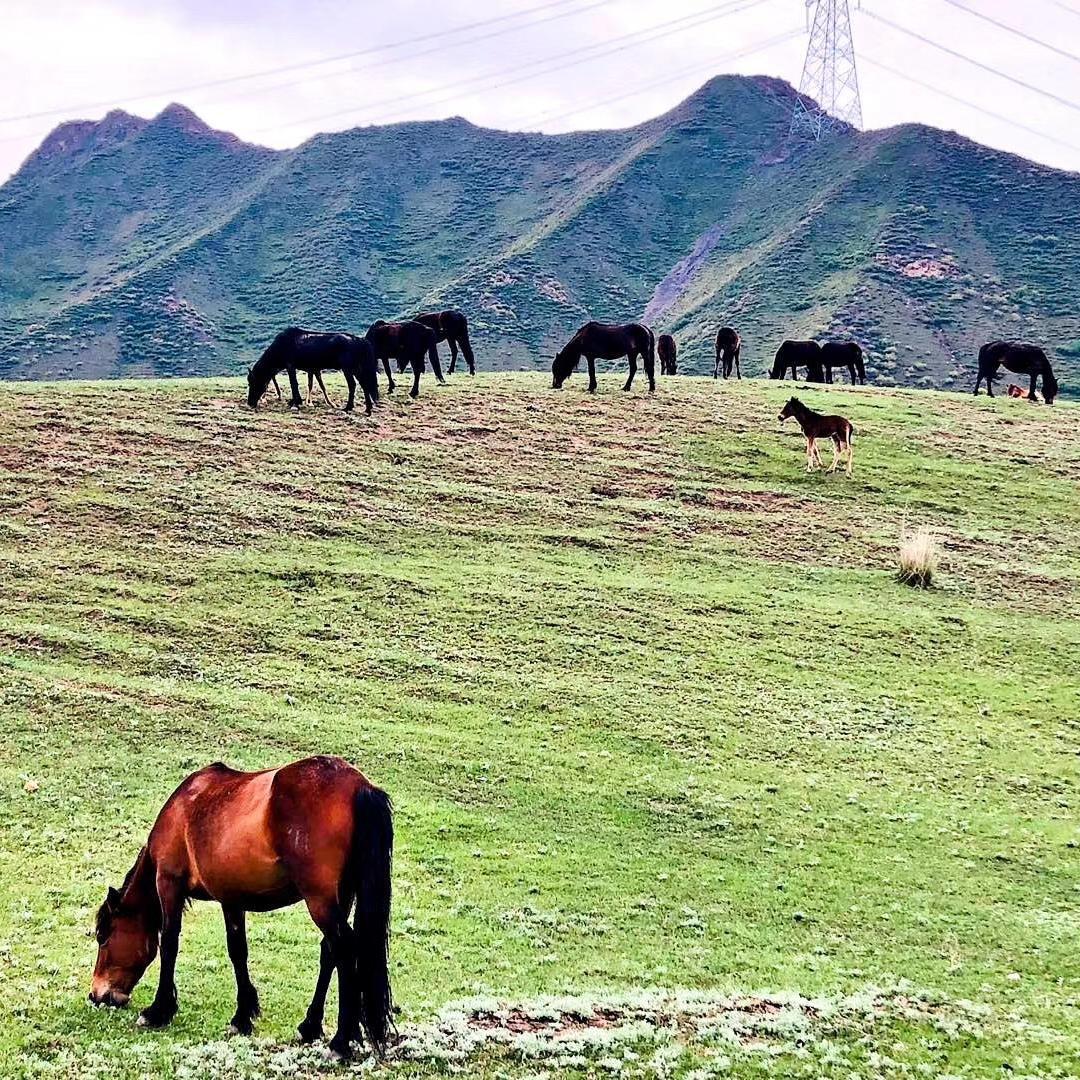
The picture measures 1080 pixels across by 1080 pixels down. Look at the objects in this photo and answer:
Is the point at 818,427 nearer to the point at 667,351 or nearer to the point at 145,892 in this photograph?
the point at 667,351

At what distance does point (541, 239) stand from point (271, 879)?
7366cm

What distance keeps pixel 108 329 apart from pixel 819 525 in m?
53.1

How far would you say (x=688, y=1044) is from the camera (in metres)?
7.34

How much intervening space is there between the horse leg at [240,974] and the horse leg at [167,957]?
364 millimetres

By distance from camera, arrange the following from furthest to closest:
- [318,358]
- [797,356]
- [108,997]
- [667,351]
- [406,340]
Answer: [797,356]
[667,351]
[406,340]
[318,358]
[108,997]

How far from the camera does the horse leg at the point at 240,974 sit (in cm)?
709

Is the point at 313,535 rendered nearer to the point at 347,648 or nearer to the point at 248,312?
the point at 347,648

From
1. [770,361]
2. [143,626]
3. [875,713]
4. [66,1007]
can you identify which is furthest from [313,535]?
[770,361]

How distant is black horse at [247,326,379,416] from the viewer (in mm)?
24938

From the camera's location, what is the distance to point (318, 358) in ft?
81.9

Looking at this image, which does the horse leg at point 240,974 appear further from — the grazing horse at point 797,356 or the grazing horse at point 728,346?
the grazing horse at point 728,346

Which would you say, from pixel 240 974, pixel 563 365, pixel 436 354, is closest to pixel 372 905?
pixel 240 974

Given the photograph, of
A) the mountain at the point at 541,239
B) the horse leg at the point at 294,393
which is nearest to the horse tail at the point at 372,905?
the horse leg at the point at 294,393

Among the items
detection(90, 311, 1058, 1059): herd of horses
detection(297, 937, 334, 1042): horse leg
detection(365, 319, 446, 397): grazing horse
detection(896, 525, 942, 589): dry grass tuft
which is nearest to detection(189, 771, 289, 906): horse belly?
detection(90, 311, 1058, 1059): herd of horses
